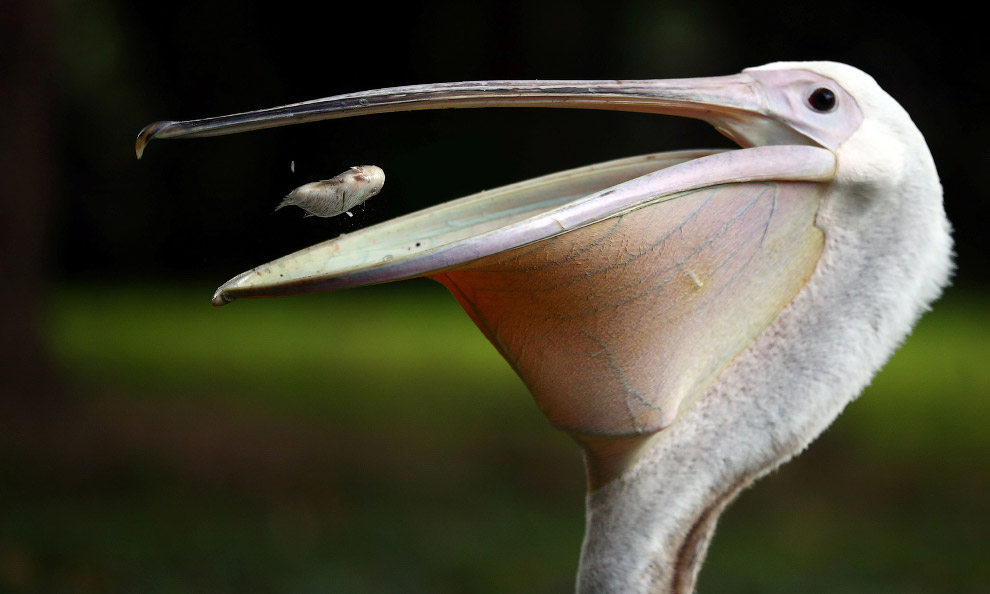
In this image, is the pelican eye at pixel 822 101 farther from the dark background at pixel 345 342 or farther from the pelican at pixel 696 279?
the dark background at pixel 345 342

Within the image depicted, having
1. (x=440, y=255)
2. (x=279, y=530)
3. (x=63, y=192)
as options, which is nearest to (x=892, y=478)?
(x=279, y=530)

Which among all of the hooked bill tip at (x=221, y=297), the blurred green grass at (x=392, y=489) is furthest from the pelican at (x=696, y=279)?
the blurred green grass at (x=392, y=489)

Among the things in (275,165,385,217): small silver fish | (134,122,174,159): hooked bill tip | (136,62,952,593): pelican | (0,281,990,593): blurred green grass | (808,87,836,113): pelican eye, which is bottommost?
(0,281,990,593): blurred green grass

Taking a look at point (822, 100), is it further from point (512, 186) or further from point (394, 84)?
point (394, 84)

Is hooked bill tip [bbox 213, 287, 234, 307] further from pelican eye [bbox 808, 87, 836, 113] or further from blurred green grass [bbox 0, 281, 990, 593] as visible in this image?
blurred green grass [bbox 0, 281, 990, 593]

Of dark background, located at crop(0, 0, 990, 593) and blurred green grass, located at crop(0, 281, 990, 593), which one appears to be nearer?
blurred green grass, located at crop(0, 281, 990, 593)

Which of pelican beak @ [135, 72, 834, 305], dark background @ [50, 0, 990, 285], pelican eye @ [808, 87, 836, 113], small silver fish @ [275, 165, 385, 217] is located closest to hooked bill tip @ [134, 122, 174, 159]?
pelican beak @ [135, 72, 834, 305]
